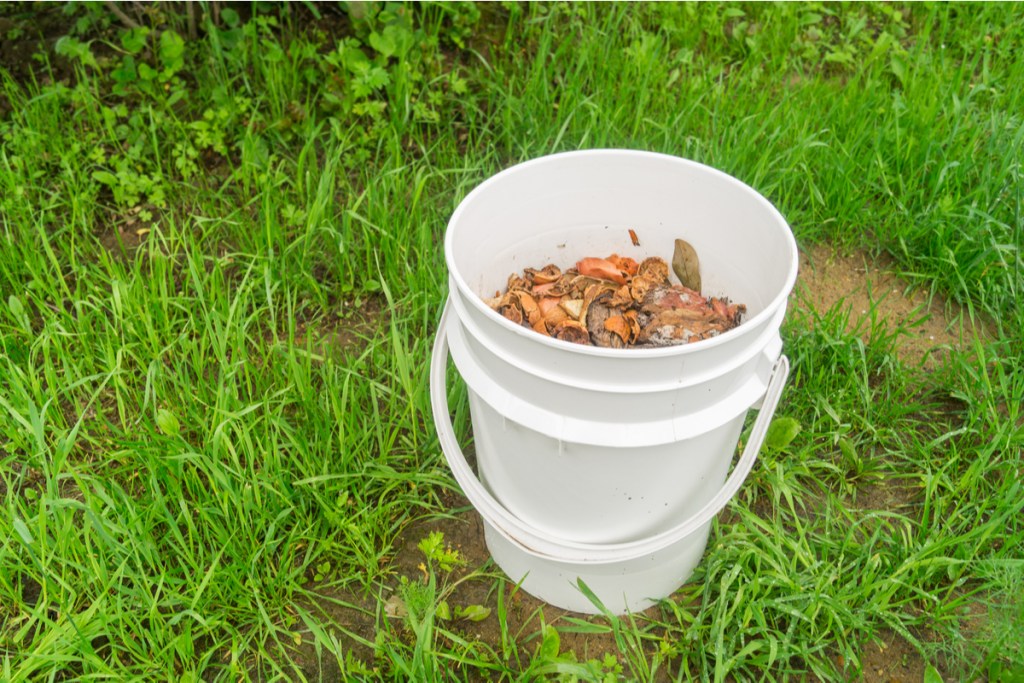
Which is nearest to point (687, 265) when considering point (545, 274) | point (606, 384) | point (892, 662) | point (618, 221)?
point (618, 221)

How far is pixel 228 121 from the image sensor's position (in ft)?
8.23

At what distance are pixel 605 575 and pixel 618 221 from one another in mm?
718

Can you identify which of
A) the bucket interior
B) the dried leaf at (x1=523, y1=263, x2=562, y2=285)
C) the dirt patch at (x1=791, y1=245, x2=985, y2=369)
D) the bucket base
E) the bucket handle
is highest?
the bucket interior

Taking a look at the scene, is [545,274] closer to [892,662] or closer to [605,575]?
[605,575]

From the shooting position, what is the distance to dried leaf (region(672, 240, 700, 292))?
1.71 m

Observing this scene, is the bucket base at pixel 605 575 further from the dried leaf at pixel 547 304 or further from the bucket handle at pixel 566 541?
the dried leaf at pixel 547 304

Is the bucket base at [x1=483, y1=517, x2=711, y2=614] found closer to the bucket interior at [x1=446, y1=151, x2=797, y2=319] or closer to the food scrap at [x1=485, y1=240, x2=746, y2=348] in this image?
the food scrap at [x1=485, y1=240, x2=746, y2=348]

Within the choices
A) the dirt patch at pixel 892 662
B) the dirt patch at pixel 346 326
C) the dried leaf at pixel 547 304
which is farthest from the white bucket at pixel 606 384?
the dirt patch at pixel 346 326

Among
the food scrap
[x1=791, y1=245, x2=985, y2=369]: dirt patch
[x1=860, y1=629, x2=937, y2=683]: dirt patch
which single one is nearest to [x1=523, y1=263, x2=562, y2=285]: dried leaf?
the food scrap

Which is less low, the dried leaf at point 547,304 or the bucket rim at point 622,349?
the bucket rim at point 622,349

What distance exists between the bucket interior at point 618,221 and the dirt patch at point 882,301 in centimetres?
62

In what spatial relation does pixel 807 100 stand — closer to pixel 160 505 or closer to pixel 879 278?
pixel 879 278

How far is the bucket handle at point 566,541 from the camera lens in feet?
4.86

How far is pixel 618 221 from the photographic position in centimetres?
176
